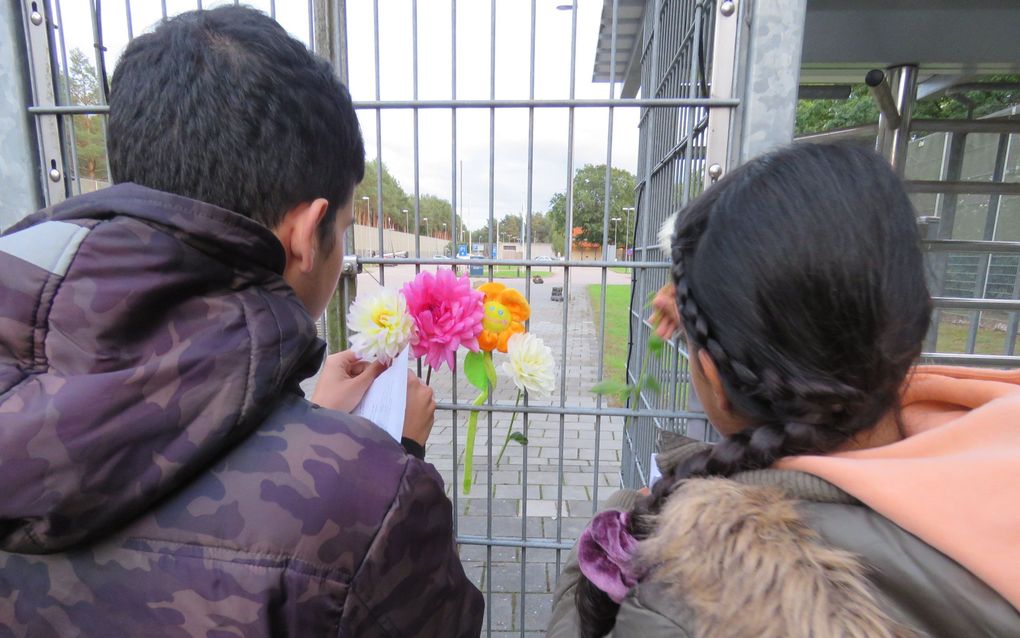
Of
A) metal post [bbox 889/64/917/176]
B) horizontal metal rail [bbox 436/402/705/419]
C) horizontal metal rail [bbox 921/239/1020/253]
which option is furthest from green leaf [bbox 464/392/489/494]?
metal post [bbox 889/64/917/176]

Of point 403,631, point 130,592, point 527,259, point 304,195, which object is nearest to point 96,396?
point 130,592

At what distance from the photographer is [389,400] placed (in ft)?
3.99

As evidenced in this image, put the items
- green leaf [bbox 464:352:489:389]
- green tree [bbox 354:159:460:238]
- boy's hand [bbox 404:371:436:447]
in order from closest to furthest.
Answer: boy's hand [bbox 404:371:436:447] → green leaf [bbox 464:352:489:389] → green tree [bbox 354:159:460:238]

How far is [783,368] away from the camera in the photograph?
2.57 feet

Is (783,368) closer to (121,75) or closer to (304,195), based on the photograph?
(304,195)

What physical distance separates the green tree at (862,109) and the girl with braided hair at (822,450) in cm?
501

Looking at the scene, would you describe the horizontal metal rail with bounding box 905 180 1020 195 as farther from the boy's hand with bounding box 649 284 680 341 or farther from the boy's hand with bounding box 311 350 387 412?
the boy's hand with bounding box 311 350 387 412

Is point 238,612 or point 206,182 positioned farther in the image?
point 206,182

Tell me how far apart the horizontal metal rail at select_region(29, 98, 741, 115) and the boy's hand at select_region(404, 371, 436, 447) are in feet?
2.74

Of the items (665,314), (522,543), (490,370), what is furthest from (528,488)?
(665,314)

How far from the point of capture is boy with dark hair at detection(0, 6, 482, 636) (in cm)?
65

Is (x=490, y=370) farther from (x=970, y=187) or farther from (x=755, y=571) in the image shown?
(x=970, y=187)

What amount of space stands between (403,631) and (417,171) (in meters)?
1.27

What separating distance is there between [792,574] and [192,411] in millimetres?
840
